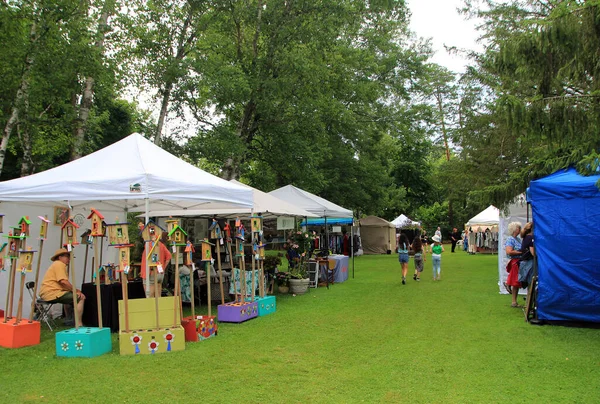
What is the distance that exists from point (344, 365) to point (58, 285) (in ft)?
14.4

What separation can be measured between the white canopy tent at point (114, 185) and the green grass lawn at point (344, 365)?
195cm

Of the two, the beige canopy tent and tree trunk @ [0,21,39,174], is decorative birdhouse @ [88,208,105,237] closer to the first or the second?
tree trunk @ [0,21,39,174]

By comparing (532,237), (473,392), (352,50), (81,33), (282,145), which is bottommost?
(473,392)

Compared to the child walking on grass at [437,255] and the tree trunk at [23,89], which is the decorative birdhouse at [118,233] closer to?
the tree trunk at [23,89]

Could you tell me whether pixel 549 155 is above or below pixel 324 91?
below

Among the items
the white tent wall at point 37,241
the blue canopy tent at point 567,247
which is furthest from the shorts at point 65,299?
the blue canopy tent at point 567,247

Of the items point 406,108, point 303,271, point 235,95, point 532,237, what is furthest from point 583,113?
point 406,108

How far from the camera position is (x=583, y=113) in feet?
18.7

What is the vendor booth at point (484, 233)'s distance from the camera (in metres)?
26.6

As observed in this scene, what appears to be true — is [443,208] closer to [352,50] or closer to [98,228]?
[352,50]

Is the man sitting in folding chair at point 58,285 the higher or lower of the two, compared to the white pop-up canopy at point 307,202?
lower

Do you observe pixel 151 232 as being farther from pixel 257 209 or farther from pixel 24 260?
pixel 257 209

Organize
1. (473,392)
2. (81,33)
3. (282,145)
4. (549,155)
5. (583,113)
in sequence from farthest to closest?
(282,145) → (81,33) → (549,155) → (583,113) → (473,392)

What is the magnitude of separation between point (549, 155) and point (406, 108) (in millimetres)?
15916
